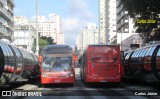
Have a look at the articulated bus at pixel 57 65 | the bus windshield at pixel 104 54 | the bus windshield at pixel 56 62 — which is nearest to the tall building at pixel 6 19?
the articulated bus at pixel 57 65

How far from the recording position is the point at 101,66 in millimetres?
25969

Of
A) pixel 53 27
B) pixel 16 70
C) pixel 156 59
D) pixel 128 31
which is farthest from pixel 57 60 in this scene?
pixel 53 27

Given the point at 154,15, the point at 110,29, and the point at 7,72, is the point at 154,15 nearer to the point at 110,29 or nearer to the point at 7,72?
the point at 7,72

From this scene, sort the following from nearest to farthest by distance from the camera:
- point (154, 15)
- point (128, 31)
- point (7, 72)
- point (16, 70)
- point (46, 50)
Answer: point (7, 72) < point (16, 70) < point (46, 50) < point (154, 15) < point (128, 31)

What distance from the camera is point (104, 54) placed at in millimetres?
26250

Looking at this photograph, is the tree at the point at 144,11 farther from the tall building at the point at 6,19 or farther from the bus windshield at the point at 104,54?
the tall building at the point at 6,19

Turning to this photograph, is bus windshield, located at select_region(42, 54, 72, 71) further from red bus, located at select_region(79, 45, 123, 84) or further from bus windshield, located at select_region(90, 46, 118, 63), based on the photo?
bus windshield, located at select_region(90, 46, 118, 63)

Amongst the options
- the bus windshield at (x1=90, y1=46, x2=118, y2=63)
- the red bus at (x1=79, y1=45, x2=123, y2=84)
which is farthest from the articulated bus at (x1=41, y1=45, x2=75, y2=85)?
the bus windshield at (x1=90, y1=46, x2=118, y2=63)

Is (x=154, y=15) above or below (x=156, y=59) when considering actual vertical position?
above

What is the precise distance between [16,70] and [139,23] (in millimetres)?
12469

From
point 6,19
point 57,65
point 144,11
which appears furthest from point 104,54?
point 6,19

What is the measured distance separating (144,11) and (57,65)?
8.71m

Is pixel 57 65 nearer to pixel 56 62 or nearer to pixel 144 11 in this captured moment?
pixel 56 62

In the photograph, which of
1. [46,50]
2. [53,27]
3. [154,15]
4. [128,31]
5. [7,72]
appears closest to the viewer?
[7,72]
